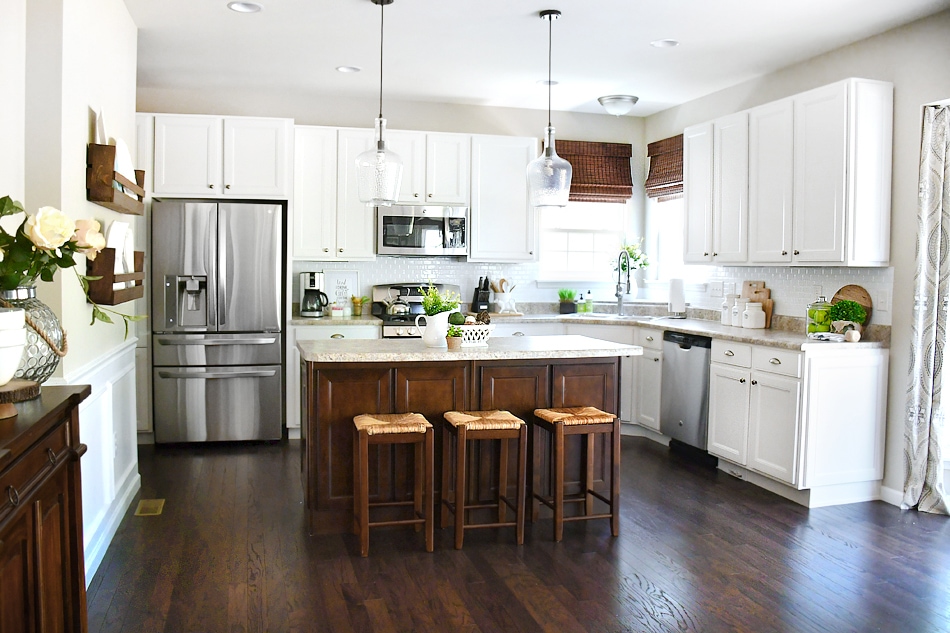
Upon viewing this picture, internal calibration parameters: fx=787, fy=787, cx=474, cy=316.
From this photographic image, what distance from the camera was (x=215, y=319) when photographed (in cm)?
561

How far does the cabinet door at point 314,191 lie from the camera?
5973 mm

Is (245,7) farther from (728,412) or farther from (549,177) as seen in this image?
(728,412)

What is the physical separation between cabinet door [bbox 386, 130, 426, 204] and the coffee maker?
0.91m

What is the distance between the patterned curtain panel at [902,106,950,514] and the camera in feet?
13.5

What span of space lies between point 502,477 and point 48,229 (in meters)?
2.57

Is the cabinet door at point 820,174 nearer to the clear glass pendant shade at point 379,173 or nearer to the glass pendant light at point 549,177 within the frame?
the glass pendant light at point 549,177

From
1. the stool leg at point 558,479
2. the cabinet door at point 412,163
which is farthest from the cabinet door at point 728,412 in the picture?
the cabinet door at point 412,163

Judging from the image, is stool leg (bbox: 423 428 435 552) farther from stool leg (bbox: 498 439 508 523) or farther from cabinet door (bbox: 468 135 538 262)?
cabinet door (bbox: 468 135 538 262)

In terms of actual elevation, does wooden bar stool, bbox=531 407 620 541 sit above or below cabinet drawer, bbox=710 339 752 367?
below

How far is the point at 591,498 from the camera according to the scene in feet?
13.3

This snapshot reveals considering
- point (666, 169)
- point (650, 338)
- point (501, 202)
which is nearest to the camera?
point (650, 338)

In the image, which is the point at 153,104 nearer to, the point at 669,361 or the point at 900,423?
the point at 669,361

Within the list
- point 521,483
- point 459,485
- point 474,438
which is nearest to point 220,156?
point 474,438

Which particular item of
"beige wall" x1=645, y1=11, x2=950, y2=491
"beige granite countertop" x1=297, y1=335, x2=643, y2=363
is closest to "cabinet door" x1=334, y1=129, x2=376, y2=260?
"beige granite countertop" x1=297, y1=335, x2=643, y2=363
